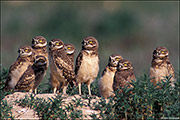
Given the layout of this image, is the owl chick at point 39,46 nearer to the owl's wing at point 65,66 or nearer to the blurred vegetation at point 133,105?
the owl's wing at point 65,66

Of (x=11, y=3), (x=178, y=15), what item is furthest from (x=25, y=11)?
(x=178, y=15)

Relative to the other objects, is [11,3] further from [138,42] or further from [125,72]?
[125,72]

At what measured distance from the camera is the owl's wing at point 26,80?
10.8 m

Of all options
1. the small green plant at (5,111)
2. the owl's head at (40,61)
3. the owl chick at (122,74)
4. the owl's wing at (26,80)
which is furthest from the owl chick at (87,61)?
the small green plant at (5,111)

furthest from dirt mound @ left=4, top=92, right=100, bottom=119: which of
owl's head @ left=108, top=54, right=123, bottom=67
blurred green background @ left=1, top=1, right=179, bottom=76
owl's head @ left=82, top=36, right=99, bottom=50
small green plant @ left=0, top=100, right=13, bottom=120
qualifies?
blurred green background @ left=1, top=1, right=179, bottom=76

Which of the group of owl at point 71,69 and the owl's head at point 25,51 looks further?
the owl's head at point 25,51

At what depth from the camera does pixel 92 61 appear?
36.0 ft

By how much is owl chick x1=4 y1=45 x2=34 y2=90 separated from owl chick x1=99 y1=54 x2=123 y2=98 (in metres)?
1.81

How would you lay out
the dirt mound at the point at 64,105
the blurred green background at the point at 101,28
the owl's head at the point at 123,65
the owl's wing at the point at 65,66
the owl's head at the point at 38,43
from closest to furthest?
the dirt mound at the point at 64,105
the owl's head at the point at 123,65
the owl's wing at the point at 65,66
the owl's head at the point at 38,43
the blurred green background at the point at 101,28

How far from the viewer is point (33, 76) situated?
35.7ft

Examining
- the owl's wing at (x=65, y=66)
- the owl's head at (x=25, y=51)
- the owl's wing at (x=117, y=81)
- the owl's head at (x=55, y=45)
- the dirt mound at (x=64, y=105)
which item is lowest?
the dirt mound at (x=64, y=105)

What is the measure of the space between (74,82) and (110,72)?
2.78 ft

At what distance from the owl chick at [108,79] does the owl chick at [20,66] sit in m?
1.81

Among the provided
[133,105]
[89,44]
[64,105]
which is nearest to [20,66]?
[89,44]
